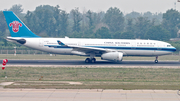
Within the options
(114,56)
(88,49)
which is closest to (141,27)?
(114,56)

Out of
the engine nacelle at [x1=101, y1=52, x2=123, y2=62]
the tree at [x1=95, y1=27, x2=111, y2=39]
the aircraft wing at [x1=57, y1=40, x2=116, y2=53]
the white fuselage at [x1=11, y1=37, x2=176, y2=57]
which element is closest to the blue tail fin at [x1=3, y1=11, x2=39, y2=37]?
the white fuselage at [x1=11, y1=37, x2=176, y2=57]

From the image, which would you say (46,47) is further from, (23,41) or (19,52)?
(19,52)

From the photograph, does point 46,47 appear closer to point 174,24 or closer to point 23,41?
point 23,41

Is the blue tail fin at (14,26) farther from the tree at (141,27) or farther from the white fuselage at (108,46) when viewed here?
the tree at (141,27)

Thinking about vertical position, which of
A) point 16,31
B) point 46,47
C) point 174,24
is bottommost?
point 46,47

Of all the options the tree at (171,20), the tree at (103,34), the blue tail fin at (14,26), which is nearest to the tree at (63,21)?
the tree at (103,34)

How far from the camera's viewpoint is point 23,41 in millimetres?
34719
